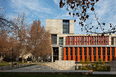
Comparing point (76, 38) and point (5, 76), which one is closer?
point (5, 76)

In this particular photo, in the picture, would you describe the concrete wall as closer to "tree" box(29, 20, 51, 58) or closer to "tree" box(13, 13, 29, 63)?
"tree" box(29, 20, 51, 58)

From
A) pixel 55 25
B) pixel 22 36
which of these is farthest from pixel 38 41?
pixel 55 25

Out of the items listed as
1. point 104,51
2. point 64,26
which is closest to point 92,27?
point 104,51

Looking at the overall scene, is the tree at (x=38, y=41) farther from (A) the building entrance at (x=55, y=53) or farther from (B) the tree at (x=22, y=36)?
(A) the building entrance at (x=55, y=53)

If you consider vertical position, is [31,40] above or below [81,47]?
above

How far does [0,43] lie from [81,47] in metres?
31.7

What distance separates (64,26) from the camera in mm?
87312

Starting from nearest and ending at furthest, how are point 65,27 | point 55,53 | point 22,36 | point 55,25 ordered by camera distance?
point 22,36 → point 55,53 → point 55,25 → point 65,27

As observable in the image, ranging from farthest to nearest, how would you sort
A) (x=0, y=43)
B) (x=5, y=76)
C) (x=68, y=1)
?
1. (x=0, y=43)
2. (x=5, y=76)
3. (x=68, y=1)

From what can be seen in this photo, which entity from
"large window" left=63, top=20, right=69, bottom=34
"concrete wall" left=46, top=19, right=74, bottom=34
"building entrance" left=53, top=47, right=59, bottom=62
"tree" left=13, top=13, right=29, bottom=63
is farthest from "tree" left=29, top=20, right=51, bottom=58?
"large window" left=63, top=20, right=69, bottom=34

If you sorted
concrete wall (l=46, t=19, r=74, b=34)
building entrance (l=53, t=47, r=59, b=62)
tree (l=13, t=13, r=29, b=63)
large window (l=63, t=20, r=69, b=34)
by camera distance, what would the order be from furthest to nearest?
large window (l=63, t=20, r=69, b=34) → concrete wall (l=46, t=19, r=74, b=34) → building entrance (l=53, t=47, r=59, b=62) → tree (l=13, t=13, r=29, b=63)

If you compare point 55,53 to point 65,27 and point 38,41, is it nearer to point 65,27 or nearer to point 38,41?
point 38,41

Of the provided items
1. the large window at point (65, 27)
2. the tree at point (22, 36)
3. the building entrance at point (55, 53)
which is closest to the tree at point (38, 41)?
the tree at point (22, 36)

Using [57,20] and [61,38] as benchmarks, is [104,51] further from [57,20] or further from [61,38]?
[57,20]
